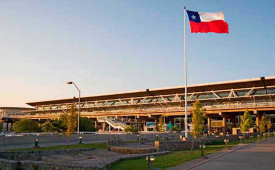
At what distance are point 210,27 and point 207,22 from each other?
70 cm

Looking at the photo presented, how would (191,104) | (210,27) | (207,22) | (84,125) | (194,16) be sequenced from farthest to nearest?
(191,104) → (84,125) → (194,16) → (207,22) → (210,27)

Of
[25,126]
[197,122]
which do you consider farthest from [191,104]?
[197,122]

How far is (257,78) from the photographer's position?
77.6m

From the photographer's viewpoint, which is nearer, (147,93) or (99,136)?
(99,136)

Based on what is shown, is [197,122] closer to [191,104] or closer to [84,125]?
[84,125]

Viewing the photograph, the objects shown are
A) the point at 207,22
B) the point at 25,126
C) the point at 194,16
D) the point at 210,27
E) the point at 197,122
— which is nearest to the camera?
the point at 197,122

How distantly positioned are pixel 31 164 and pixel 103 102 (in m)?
107

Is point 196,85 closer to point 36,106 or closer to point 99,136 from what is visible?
point 99,136

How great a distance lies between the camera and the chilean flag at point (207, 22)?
30.2 meters

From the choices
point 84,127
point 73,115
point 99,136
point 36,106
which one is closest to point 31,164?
point 73,115

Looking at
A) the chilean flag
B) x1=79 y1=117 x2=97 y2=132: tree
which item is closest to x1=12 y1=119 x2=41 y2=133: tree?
x1=79 y1=117 x2=97 y2=132: tree

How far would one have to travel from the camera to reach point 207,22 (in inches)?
1205

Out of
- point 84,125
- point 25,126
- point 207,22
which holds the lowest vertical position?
point 25,126

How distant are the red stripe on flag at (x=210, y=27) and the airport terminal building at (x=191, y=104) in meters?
43.8
